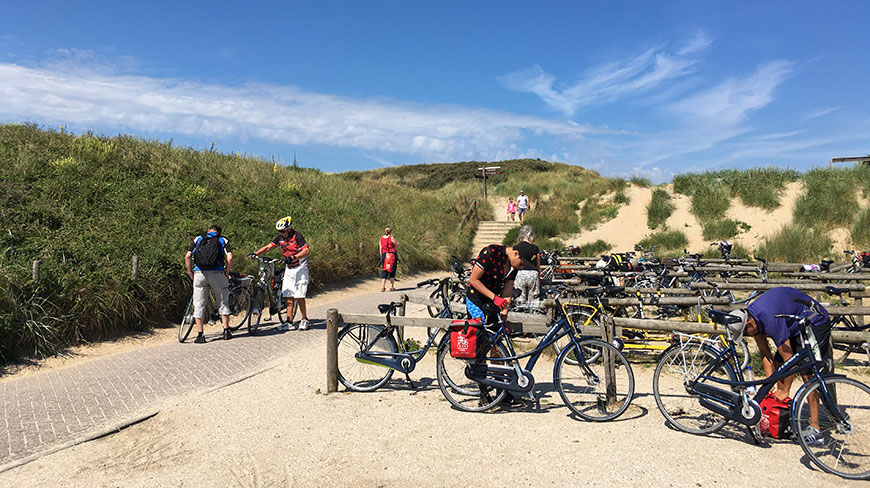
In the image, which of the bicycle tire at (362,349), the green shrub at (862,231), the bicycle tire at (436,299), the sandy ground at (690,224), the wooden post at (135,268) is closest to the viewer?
the bicycle tire at (362,349)

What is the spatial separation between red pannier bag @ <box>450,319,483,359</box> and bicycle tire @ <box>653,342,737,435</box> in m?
1.70

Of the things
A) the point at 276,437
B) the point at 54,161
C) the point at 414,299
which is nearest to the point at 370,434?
the point at 276,437

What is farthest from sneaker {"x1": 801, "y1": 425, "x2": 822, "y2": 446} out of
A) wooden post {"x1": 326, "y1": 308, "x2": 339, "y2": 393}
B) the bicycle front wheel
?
wooden post {"x1": 326, "y1": 308, "x2": 339, "y2": 393}

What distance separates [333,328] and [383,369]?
79 centimetres

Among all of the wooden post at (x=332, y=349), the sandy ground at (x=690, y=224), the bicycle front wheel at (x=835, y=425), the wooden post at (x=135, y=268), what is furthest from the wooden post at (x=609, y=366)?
the sandy ground at (x=690, y=224)

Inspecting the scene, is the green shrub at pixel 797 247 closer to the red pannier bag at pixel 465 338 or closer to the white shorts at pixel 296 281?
the white shorts at pixel 296 281

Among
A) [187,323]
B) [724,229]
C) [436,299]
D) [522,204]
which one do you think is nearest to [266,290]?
[187,323]

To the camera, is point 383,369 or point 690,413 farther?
point 383,369

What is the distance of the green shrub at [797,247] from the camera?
709 inches

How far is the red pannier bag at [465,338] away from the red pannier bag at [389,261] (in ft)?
29.6

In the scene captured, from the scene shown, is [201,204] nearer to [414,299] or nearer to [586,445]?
[414,299]

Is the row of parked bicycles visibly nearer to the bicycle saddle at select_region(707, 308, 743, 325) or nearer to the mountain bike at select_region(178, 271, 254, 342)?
the bicycle saddle at select_region(707, 308, 743, 325)

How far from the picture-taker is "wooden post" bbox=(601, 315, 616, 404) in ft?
17.0

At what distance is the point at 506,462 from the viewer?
4215 millimetres
